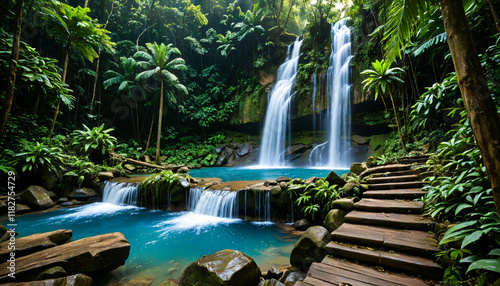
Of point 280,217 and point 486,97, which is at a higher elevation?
point 486,97

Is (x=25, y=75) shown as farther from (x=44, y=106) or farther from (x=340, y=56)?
(x=340, y=56)

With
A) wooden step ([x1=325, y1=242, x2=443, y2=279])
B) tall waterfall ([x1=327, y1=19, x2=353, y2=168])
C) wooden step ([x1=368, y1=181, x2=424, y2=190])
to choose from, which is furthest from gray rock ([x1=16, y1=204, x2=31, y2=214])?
tall waterfall ([x1=327, y1=19, x2=353, y2=168])

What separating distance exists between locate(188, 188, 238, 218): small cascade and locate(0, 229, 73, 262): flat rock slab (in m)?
3.23

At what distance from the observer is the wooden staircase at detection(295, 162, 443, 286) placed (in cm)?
191

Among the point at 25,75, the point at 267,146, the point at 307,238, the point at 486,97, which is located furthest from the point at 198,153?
the point at 486,97

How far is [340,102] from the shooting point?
39.5 ft

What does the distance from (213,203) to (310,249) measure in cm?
375

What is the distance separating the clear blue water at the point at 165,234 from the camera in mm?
3479

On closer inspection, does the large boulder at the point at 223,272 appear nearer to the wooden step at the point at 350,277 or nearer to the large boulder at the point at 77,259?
the wooden step at the point at 350,277

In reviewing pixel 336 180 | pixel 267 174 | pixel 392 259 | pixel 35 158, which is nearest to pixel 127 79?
pixel 35 158

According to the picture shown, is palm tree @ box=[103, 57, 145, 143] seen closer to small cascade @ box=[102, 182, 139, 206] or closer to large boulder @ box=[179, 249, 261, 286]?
small cascade @ box=[102, 182, 139, 206]

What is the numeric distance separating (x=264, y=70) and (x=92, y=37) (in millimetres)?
12887

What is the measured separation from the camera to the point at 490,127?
1.17 metres

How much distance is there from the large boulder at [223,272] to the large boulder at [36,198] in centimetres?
732
